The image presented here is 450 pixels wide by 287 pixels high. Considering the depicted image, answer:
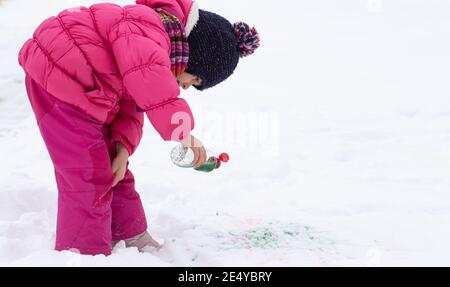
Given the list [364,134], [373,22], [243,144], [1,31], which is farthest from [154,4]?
[373,22]

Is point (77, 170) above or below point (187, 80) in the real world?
below

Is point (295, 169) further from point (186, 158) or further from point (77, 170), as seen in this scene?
point (77, 170)

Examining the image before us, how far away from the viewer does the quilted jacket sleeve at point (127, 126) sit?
2094 millimetres

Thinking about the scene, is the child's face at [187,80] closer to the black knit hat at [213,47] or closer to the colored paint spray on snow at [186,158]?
the black knit hat at [213,47]

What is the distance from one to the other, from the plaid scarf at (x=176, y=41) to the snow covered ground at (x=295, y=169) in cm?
64

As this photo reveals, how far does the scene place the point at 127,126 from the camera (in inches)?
83.3

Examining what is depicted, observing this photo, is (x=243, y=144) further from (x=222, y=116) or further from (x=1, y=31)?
(x=1, y=31)

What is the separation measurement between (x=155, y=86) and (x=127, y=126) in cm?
49

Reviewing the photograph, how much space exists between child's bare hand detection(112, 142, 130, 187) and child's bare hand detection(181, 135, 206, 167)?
1.17ft

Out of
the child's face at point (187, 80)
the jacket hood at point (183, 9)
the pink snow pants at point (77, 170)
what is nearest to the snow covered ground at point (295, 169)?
the pink snow pants at point (77, 170)

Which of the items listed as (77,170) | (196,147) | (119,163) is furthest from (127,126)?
(196,147)

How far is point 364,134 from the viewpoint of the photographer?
11.5ft

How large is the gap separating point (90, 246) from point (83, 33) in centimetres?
70

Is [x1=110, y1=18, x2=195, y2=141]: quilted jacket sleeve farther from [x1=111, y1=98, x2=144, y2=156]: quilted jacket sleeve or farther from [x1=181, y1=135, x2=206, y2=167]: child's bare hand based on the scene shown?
[x1=111, y1=98, x2=144, y2=156]: quilted jacket sleeve
